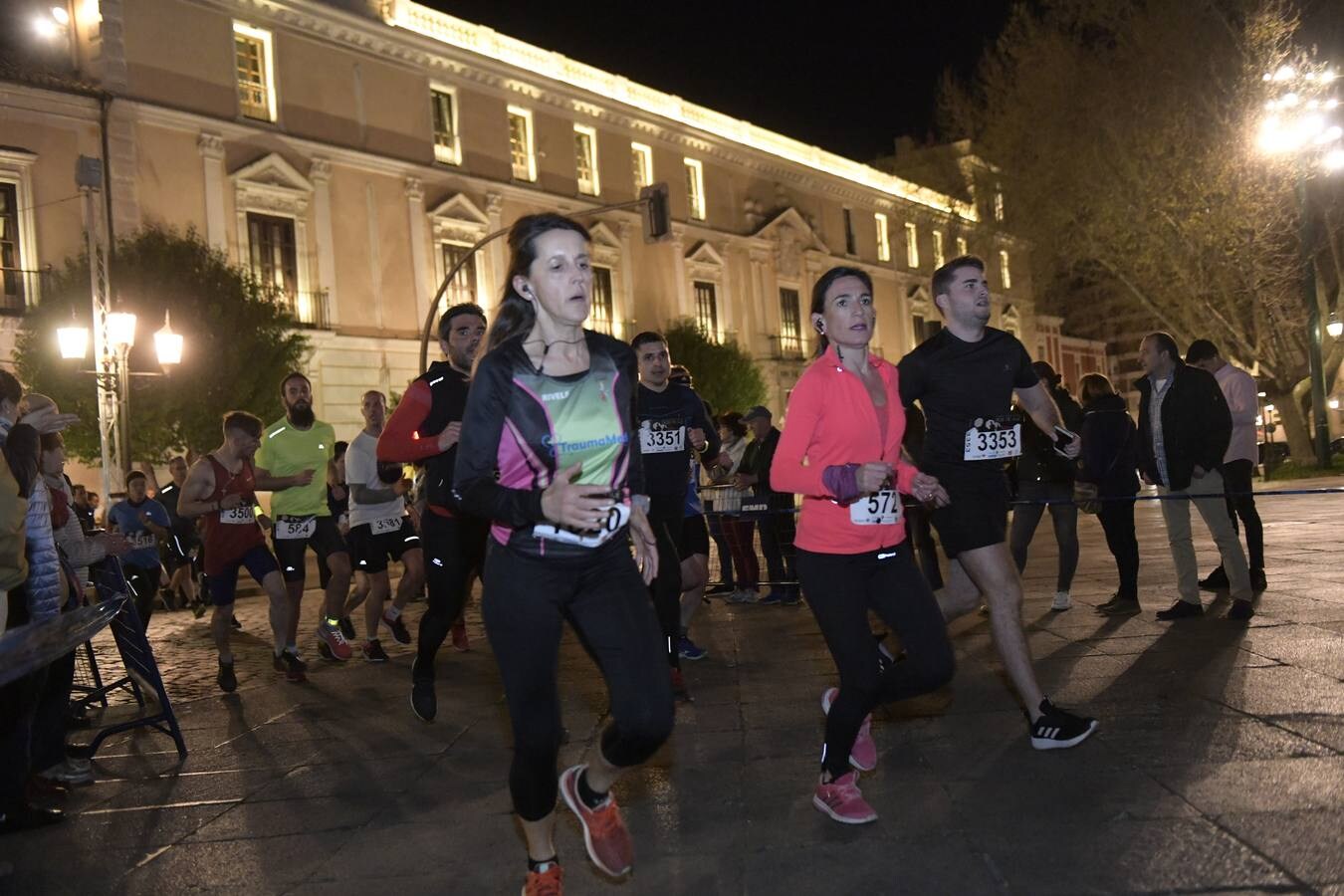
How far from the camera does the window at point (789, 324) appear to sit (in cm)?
4803

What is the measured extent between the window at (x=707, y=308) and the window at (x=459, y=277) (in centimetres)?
1084

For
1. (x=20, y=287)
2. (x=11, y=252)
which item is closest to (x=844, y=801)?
(x=20, y=287)

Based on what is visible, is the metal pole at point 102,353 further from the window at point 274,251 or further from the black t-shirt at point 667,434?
the black t-shirt at point 667,434

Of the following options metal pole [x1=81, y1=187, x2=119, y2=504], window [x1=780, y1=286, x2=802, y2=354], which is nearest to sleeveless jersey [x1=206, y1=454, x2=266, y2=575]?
metal pole [x1=81, y1=187, x2=119, y2=504]

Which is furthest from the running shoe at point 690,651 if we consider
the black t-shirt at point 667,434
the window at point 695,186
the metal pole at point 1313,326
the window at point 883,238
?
→ the window at point 883,238

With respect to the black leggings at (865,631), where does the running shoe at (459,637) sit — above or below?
below

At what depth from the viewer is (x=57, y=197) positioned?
25.4 meters

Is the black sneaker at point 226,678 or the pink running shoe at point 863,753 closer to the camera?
the pink running shoe at point 863,753

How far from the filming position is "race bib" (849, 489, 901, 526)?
14.0ft

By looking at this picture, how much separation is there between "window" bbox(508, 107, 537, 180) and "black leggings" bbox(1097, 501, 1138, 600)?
30.1m

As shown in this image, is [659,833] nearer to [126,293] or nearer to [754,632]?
[754,632]

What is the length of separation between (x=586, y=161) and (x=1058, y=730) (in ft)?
119

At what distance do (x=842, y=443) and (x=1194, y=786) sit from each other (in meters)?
1.67

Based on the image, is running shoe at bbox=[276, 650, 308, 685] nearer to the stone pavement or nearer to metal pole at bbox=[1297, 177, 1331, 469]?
the stone pavement
